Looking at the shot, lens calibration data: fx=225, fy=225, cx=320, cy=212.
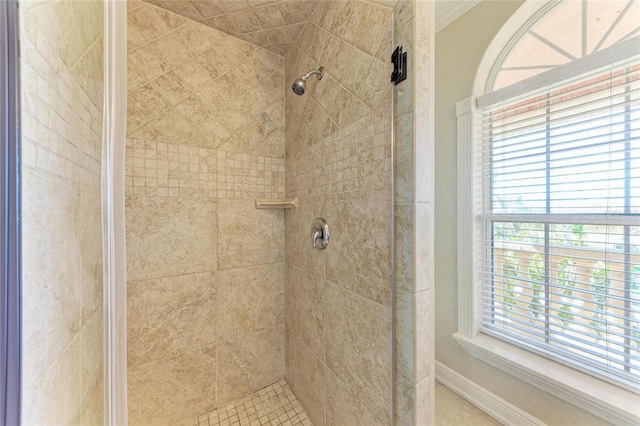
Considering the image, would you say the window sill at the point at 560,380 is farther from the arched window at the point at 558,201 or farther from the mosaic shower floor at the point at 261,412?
the mosaic shower floor at the point at 261,412

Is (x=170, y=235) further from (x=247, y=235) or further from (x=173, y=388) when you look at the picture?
(x=173, y=388)

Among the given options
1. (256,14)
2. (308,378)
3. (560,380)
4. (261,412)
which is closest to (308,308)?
(308,378)

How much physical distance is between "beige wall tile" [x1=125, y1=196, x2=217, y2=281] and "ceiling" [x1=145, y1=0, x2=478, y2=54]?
0.94 metres

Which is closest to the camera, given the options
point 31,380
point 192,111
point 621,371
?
point 31,380

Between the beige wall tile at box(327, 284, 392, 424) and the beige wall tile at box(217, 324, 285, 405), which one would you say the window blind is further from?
the beige wall tile at box(217, 324, 285, 405)

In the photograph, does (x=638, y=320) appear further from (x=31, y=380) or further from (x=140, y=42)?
(x=140, y=42)

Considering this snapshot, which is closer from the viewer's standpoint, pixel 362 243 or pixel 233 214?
pixel 362 243

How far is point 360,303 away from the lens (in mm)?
841

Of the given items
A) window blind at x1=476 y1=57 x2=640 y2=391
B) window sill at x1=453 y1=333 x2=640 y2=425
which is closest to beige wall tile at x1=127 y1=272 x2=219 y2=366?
window sill at x1=453 y1=333 x2=640 y2=425

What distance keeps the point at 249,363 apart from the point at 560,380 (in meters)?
1.51

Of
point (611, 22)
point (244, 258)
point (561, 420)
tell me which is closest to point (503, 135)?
point (611, 22)

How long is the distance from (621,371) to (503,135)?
3.41 ft

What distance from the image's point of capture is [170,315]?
1152 millimetres

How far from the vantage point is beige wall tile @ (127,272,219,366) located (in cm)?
108
